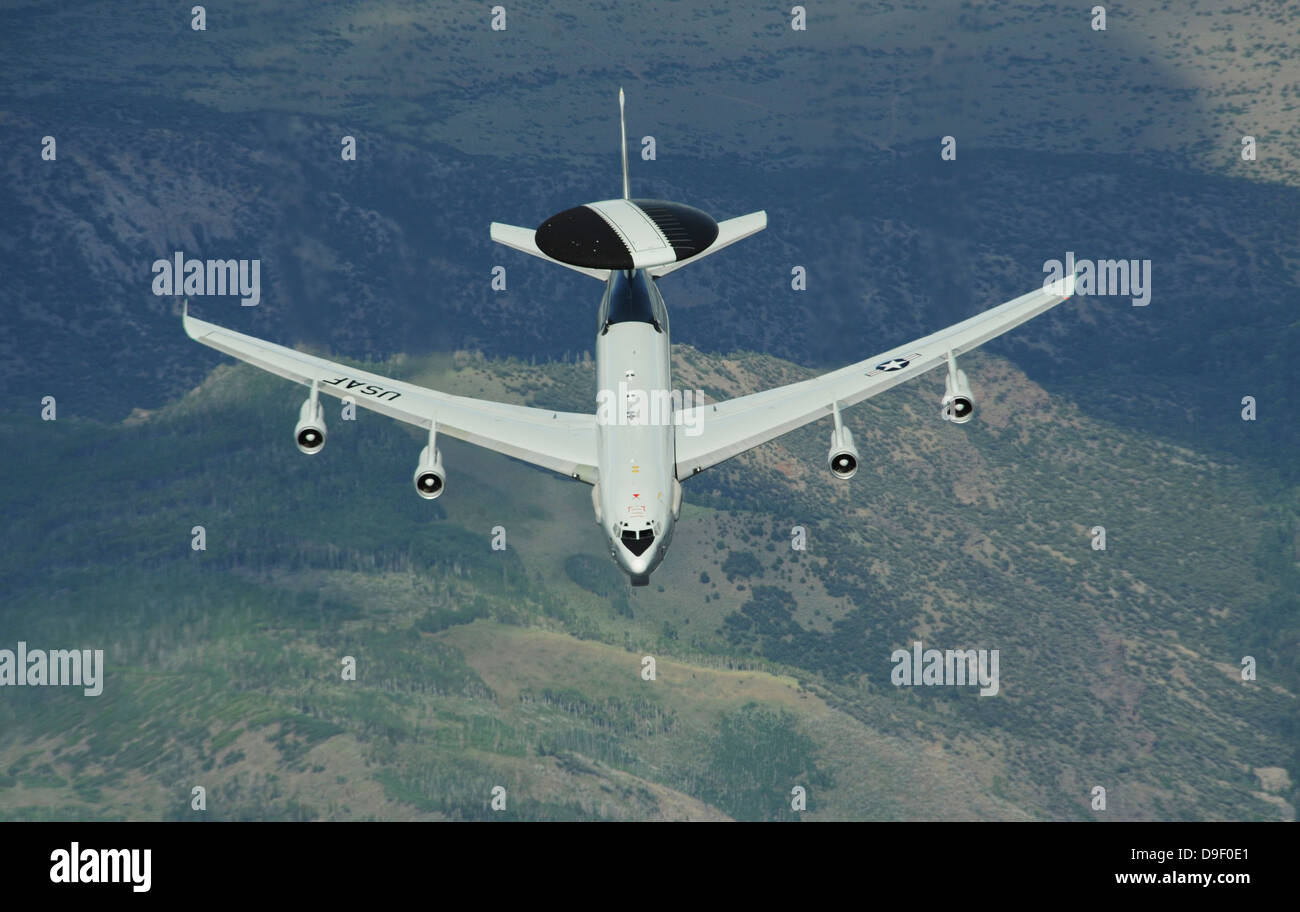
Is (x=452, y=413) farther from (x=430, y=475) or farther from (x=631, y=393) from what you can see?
(x=631, y=393)

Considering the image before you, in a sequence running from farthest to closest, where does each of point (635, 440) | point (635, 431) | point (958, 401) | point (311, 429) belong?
point (958, 401) < point (311, 429) < point (635, 431) < point (635, 440)

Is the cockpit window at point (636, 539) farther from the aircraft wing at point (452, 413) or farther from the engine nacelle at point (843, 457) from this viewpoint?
the engine nacelle at point (843, 457)

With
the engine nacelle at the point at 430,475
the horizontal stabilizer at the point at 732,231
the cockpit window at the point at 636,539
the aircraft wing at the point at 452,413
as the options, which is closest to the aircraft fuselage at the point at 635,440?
A: the cockpit window at the point at 636,539

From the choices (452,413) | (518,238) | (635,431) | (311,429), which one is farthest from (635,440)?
(518,238)

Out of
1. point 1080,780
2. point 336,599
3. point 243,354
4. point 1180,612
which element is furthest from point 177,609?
point 1180,612

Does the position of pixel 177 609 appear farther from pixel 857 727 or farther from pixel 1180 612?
pixel 1180 612

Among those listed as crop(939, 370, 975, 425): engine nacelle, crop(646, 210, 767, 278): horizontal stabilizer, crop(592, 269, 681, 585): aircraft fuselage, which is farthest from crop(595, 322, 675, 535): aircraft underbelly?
crop(939, 370, 975, 425): engine nacelle
